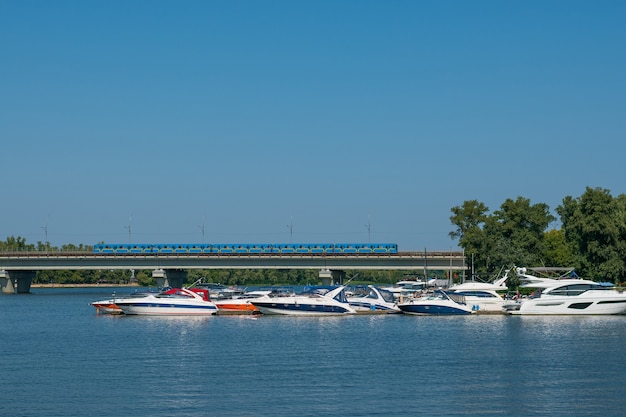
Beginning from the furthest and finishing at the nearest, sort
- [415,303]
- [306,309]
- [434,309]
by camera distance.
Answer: [415,303]
[434,309]
[306,309]

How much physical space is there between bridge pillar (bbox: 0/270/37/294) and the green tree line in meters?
79.7

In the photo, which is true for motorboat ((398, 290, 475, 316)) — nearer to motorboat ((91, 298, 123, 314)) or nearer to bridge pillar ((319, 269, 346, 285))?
motorboat ((91, 298, 123, 314))

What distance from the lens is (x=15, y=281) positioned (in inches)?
7092

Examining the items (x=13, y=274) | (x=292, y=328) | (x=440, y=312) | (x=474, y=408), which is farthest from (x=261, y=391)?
(x=13, y=274)

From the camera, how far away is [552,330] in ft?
254

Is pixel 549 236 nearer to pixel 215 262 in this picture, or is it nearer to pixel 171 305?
pixel 215 262

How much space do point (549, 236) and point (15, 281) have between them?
3797 inches

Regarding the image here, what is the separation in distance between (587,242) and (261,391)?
246ft

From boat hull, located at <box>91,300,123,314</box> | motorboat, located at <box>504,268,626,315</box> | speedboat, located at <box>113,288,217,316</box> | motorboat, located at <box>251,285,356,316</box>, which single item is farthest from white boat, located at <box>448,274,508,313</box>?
boat hull, located at <box>91,300,123,314</box>

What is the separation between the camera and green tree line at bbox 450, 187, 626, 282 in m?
110

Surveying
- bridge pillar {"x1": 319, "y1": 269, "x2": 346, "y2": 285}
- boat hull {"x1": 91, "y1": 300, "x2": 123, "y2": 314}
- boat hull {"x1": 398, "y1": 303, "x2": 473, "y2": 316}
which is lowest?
boat hull {"x1": 398, "y1": 303, "x2": 473, "y2": 316}

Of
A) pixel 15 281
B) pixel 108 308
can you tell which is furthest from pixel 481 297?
pixel 15 281

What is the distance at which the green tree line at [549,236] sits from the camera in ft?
362

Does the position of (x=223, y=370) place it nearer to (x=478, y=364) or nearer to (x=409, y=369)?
(x=409, y=369)
